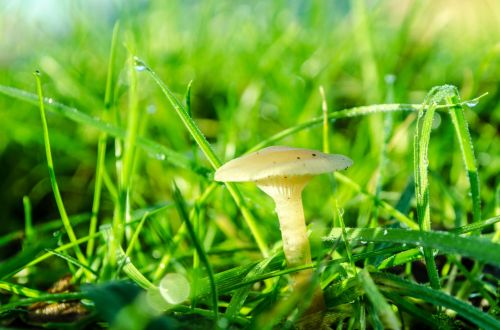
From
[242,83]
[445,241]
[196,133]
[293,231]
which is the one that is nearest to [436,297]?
[445,241]

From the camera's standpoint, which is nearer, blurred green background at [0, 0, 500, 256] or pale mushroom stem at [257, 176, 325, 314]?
pale mushroom stem at [257, 176, 325, 314]

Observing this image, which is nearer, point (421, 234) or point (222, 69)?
point (421, 234)

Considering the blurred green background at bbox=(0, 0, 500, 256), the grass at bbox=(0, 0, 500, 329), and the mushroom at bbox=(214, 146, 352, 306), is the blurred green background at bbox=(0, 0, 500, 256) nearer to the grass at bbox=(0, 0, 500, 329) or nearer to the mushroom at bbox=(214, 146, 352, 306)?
the grass at bbox=(0, 0, 500, 329)

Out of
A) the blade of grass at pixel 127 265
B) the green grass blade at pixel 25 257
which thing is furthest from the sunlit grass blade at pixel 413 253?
the green grass blade at pixel 25 257

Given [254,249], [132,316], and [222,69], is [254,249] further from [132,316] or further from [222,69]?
[222,69]

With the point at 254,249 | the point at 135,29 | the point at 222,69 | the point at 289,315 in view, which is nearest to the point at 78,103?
the point at 135,29

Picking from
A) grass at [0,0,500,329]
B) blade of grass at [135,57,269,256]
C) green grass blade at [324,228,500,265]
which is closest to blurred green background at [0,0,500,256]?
grass at [0,0,500,329]

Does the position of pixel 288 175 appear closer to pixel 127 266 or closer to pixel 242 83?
pixel 127 266

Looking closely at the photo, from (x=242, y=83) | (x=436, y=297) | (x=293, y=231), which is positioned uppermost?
(x=242, y=83)
